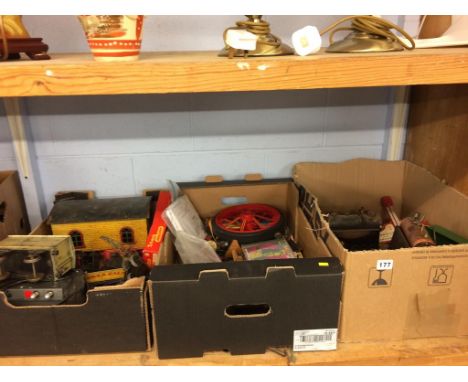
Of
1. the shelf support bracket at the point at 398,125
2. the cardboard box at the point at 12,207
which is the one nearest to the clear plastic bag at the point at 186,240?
the cardboard box at the point at 12,207

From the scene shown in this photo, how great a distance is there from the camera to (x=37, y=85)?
619mm

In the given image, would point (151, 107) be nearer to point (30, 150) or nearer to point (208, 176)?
point (208, 176)

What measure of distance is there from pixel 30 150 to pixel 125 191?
0.94 ft

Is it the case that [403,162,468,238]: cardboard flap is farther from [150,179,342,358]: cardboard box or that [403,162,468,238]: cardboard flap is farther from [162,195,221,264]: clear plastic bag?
[162,195,221,264]: clear plastic bag

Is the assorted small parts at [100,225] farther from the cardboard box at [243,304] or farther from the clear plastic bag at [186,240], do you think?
the cardboard box at [243,304]

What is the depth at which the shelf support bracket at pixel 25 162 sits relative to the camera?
1.07 meters

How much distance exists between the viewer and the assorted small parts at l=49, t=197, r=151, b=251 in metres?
0.99

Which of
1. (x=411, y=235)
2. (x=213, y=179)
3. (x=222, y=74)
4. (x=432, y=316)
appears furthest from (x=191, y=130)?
(x=432, y=316)

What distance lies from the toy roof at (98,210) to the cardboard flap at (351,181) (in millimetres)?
458

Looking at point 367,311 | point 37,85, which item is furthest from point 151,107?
point 367,311

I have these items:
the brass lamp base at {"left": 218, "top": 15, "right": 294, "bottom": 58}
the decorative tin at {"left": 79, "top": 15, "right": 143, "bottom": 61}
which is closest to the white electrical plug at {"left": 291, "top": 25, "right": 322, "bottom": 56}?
the brass lamp base at {"left": 218, "top": 15, "right": 294, "bottom": 58}

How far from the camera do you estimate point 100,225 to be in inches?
39.2

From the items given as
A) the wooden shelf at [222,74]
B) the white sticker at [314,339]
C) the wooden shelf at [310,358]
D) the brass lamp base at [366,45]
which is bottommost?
the wooden shelf at [310,358]

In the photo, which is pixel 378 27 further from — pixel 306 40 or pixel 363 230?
pixel 363 230
